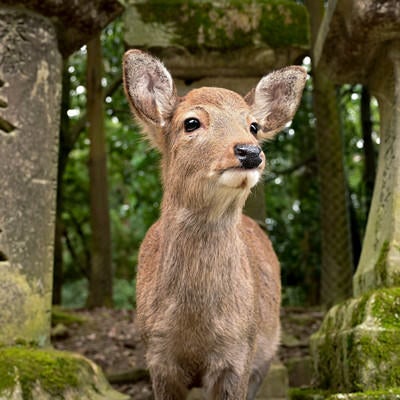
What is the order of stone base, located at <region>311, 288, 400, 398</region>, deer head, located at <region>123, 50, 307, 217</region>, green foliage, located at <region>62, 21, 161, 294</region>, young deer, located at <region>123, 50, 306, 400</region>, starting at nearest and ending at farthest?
deer head, located at <region>123, 50, 307, 217</region>
young deer, located at <region>123, 50, 306, 400</region>
stone base, located at <region>311, 288, 400, 398</region>
green foliage, located at <region>62, 21, 161, 294</region>

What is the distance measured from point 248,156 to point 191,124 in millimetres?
510

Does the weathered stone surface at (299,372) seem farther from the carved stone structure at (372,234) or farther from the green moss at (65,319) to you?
the green moss at (65,319)

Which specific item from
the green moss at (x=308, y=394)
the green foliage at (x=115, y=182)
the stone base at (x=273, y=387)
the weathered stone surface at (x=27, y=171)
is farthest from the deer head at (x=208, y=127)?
the green foliage at (x=115, y=182)

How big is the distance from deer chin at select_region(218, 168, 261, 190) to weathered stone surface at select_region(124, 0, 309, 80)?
8.48 ft

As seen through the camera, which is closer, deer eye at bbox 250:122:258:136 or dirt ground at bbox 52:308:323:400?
deer eye at bbox 250:122:258:136

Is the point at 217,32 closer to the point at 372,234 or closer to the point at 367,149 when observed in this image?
the point at 372,234

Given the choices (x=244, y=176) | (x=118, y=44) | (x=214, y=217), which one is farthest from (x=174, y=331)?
(x=118, y=44)

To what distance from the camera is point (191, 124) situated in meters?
3.62

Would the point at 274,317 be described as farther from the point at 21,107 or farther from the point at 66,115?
the point at 66,115

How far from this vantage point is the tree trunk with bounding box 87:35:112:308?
10.4 m

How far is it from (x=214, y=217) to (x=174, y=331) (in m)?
0.57

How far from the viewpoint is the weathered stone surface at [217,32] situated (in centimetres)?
565

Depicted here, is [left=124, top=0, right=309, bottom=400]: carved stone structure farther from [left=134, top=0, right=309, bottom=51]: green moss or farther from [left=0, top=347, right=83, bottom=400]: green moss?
[left=0, top=347, right=83, bottom=400]: green moss

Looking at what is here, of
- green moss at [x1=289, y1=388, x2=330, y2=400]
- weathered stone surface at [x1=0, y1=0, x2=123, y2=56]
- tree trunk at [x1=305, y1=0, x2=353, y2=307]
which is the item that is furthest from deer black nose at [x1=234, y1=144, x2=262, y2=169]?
tree trunk at [x1=305, y1=0, x2=353, y2=307]
